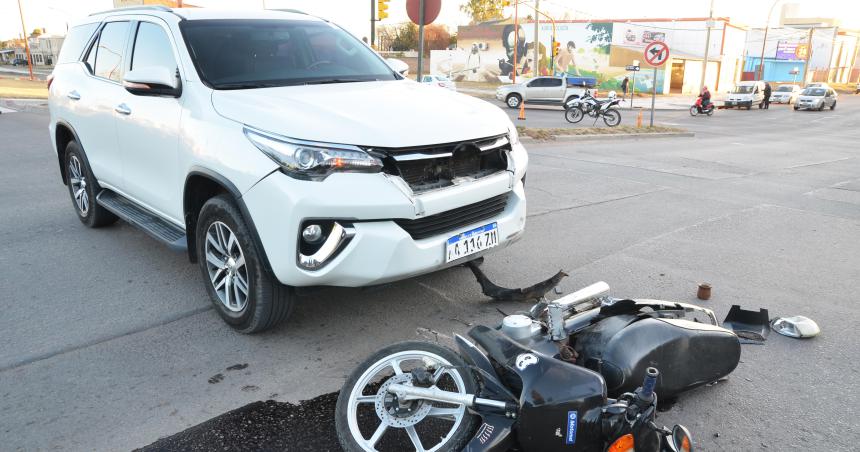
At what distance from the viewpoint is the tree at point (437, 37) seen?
3312 inches

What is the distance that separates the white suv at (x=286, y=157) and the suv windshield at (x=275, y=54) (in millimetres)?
13

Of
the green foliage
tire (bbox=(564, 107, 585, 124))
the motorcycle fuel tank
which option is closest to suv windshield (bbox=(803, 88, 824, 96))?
the green foliage

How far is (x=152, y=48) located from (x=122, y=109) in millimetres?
528

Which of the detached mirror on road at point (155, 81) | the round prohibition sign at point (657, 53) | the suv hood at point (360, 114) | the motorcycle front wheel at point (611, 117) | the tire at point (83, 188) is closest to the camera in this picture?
the suv hood at point (360, 114)

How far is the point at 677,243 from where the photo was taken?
235 inches

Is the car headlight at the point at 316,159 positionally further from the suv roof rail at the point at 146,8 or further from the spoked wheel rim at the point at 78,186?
the spoked wheel rim at the point at 78,186

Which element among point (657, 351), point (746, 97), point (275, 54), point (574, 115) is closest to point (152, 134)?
point (275, 54)

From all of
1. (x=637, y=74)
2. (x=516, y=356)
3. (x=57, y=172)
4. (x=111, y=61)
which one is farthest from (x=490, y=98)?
(x=516, y=356)

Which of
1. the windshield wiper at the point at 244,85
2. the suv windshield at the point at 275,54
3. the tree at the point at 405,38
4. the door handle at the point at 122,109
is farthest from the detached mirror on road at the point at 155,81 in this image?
the tree at the point at 405,38

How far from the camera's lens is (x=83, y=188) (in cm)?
595

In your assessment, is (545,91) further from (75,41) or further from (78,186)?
(78,186)

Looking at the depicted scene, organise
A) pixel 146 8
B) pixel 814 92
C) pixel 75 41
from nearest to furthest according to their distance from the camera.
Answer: pixel 146 8 → pixel 75 41 → pixel 814 92

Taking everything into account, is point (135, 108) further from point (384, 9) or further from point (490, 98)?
point (490, 98)

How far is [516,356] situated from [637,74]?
5040 centimetres
